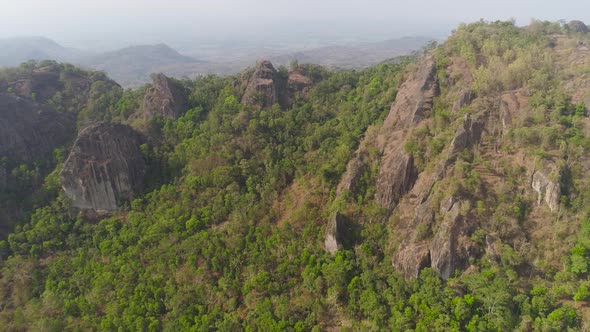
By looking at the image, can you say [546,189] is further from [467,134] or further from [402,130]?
[402,130]

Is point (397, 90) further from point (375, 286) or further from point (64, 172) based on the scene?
point (64, 172)

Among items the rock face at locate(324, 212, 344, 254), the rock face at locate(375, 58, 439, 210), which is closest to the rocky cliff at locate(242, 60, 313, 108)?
the rock face at locate(375, 58, 439, 210)

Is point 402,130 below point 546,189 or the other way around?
the other way around

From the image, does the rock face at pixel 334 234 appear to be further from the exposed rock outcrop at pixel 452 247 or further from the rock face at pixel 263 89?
the rock face at pixel 263 89

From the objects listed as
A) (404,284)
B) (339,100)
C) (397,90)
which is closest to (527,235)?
(404,284)

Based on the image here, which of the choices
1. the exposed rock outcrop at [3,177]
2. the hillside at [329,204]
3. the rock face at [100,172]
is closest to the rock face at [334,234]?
the hillside at [329,204]

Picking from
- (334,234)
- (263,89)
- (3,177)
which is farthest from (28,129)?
(334,234)
